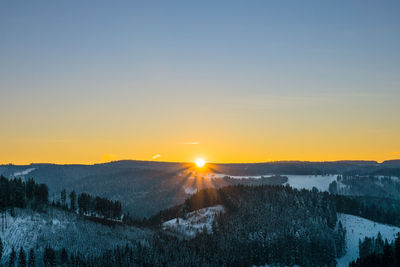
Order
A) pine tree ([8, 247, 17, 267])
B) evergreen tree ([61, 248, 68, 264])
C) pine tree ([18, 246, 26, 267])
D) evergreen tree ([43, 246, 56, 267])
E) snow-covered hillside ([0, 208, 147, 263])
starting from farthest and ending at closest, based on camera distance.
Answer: snow-covered hillside ([0, 208, 147, 263])
evergreen tree ([61, 248, 68, 264])
evergreen tree ([43, 246, 56, 267])
pine tree ([18, 246, 26, 267])
pine tree ([8, 247, 17, 267])

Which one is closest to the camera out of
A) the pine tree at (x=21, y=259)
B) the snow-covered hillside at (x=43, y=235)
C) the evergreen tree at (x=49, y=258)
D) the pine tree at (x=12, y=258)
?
the pine tree at (x=12, y=258)

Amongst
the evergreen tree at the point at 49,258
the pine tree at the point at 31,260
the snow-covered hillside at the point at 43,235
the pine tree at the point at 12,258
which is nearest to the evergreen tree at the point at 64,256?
the evergreen tree at the point at 49,258

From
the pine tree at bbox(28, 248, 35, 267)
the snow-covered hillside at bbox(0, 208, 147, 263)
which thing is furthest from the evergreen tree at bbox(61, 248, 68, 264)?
the pine tree at bbox(28, 248, 35, 267)

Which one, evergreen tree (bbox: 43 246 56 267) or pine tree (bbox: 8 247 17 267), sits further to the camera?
evergreen tree (bbox: 43 246 56 267)

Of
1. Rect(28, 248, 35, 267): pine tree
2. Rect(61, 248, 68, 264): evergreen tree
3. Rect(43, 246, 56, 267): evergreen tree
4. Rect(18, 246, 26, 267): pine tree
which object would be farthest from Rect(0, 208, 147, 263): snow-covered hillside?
Rect(61, 248, 68, 264): evergreen tree

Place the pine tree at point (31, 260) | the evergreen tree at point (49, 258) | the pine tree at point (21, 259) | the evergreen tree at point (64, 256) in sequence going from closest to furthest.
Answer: the pine tree at point (21, 259), the pine tree at point (31, 260), the evergreen tree at point (49, 258), the evergreen tree at point (64, 256)

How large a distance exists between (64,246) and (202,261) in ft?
191

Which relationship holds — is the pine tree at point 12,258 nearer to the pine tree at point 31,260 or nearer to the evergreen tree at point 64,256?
the pine tree at point 31,260

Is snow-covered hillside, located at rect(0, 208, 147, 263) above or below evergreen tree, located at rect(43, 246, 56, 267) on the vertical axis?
above

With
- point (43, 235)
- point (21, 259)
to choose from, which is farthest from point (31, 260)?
point (43, 235)

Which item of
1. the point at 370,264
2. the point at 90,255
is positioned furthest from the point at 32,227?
the point at 370,264

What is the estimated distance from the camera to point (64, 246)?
182500mm

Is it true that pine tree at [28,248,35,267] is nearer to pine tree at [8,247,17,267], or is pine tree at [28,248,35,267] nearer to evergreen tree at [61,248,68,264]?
pine tree at [8,247,17,267]

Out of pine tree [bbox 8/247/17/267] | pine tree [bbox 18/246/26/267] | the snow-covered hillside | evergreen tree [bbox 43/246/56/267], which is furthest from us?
the snow-covered hillside
